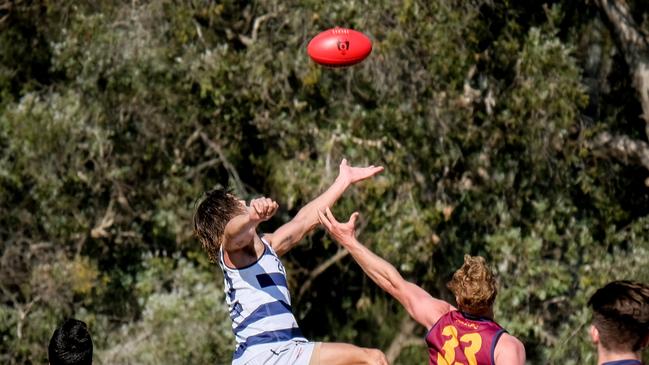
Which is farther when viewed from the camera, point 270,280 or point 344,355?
point 270,280

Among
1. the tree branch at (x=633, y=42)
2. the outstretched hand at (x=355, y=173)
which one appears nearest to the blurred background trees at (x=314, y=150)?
the tree branch at (x=633, y=42)

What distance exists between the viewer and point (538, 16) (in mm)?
12266

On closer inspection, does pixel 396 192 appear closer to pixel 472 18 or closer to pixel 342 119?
pixel 342 119

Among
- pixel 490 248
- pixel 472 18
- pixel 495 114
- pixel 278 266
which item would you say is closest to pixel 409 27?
pixel 472 18

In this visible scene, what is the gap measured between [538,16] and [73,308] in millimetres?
6654

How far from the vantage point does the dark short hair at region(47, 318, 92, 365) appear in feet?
14.8

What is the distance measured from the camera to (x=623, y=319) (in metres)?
3.96

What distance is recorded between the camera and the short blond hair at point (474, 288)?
15.6 ft

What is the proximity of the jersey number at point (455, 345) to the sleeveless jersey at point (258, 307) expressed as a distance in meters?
1.12

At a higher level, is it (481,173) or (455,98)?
(455,98)

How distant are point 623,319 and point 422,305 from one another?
126 centimetres

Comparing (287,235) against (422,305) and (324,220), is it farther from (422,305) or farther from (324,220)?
(422,305)

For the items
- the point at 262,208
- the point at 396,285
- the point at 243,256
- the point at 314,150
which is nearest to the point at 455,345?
the point at 396,285

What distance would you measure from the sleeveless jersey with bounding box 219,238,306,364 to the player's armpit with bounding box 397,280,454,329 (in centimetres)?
79
